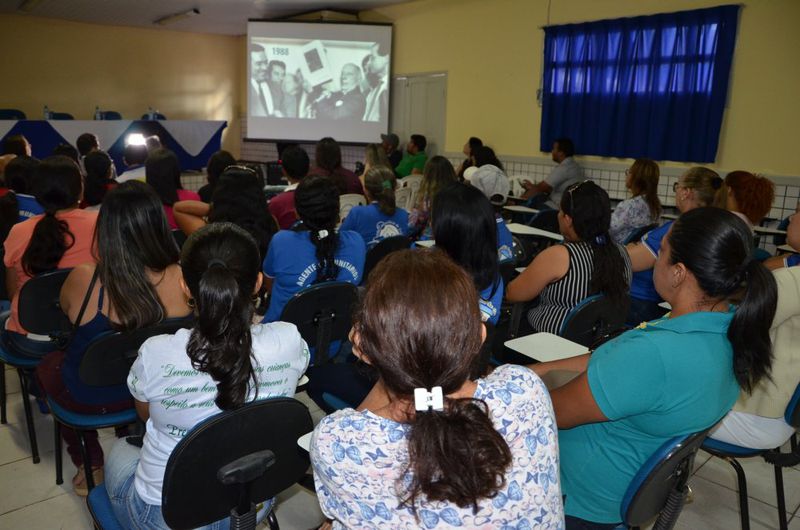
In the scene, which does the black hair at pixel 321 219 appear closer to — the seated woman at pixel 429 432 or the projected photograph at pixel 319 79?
the seated woman at pixel 429 432

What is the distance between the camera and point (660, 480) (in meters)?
1.33

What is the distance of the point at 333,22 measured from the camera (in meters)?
8.96

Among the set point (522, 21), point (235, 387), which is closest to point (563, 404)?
point (235, 387)

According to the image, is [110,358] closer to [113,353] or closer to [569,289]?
[113,353]

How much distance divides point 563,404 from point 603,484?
0.26 meters

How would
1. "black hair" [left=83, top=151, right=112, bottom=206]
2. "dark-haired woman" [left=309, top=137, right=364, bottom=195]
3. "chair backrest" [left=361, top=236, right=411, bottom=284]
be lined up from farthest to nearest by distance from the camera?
1. "dark-haired woman" [left=309, top=137, right=364, bottom=195]
2. "black hair" [left=83, top=151, right=112, bottom=206]
3. "chair backrest" [left=361, top=236, right=411, bottom=284]

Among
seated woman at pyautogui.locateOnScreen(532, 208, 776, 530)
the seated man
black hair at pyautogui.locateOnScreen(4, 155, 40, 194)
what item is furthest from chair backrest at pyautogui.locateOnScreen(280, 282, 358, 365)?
the seated man

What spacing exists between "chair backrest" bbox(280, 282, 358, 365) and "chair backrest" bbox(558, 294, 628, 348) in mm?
810

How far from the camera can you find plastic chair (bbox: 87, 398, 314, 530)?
1246 millimetres

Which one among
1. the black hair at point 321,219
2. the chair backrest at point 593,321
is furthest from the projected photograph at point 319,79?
the chair backrest at point 593,321

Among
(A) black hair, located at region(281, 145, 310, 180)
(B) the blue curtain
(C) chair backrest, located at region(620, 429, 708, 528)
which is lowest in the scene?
(C) chair backrest, located at region(620, 429, 708, 528)

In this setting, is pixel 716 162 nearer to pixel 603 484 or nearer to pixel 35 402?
pixel 603 484

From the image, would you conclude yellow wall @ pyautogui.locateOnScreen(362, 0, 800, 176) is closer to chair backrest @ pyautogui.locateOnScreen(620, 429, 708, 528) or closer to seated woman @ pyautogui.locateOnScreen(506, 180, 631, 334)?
seated woman @ pyautogui.locateOnScreen(506, 180, 631, 334)

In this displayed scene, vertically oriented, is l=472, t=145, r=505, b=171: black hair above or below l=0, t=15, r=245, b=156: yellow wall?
below
